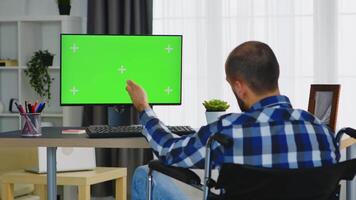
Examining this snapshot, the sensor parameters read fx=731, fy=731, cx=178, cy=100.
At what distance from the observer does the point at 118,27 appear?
5.62 meters

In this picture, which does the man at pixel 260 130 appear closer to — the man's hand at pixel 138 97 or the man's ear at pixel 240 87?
the man's ear at pixel 240 87

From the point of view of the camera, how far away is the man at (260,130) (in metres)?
2.04

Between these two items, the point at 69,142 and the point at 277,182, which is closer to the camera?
the point at 277,182

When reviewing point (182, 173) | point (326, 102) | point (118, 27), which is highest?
point (118, 27)

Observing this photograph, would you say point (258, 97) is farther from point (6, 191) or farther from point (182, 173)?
point (6, 191)

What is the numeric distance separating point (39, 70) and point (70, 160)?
1.64 m

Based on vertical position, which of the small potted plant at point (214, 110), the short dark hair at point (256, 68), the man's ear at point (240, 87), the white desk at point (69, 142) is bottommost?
the white desk at point (69, 142)

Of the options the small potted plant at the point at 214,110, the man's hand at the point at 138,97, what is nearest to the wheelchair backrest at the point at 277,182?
the man's hand at the point at 138,97

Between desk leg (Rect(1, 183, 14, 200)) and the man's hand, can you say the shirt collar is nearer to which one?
the man's hand

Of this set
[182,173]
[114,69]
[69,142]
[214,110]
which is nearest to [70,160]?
[114,69]

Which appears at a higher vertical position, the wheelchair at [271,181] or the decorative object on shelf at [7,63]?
the decorative object on shelf at [7,63]

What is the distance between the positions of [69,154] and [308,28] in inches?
82.4

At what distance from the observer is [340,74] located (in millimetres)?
5266

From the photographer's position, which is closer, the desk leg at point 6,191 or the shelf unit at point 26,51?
the desk leg at point 6,191
